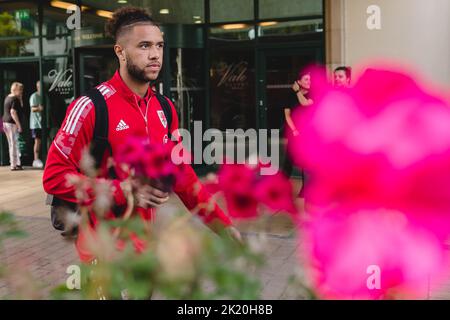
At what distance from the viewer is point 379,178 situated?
73cm

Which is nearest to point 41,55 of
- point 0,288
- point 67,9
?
point 67,9

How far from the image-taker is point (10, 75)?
47.1 ft

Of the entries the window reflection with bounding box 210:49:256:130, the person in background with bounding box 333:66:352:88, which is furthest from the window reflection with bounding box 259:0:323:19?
the person in background with bounding box 333:66:352:88

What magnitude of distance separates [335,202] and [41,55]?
1377 cm

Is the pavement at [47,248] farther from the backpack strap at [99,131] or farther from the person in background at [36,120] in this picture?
the person in background at [36,120]

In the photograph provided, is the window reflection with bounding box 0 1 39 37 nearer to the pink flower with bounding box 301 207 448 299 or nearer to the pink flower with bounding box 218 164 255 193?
the pink flower with bounding box 218 164 255 193

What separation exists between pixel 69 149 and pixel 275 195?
152cm

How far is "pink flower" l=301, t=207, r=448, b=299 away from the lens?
0.75 meters

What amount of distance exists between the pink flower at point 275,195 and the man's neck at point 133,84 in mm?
1739

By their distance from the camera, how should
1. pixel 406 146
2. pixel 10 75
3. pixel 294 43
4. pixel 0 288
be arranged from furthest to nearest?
pixel 10 75 < pixel 294 43 < pixel 0 288 < pixel 406 146

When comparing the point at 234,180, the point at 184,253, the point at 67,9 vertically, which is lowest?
the point at 184,253

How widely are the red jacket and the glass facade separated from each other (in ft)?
28.5

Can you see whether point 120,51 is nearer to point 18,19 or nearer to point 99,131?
point 99,131
